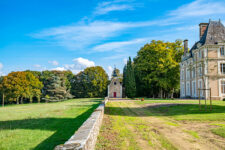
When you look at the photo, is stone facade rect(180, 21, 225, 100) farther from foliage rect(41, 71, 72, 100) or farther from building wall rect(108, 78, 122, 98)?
foliage rect(41, 71, 72, 100)

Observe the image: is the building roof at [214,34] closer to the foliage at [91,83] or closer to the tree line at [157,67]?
the tree line at [157,67]

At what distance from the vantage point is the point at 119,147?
546 cm

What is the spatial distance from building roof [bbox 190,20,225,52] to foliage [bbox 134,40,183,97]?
9.65 metres

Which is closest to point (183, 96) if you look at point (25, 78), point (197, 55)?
point (197, 55)

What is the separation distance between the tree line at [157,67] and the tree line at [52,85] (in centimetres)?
1336

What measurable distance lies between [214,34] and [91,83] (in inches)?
1397

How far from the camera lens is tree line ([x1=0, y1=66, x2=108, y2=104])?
4900cm

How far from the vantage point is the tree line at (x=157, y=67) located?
4100 cm

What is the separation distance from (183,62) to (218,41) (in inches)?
370

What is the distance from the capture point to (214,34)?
31.8 metres

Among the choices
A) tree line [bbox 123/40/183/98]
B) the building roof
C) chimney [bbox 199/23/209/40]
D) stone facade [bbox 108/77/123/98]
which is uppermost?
chimney [bbox 199/23/209/40]

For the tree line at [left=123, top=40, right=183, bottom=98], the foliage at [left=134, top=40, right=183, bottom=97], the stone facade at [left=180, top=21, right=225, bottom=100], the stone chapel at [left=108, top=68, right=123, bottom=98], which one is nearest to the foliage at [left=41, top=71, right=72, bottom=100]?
the stone chapel at [left=108, top=68, right=123, bottom=98]

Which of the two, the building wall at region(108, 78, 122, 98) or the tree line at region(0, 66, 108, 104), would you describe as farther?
the building wall at region(108, 78, 122, 98)

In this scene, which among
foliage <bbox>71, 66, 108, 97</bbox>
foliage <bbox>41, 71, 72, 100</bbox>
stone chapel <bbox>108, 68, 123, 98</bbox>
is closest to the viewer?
foliage <bbox>41, 71, 72, 100</bbox>
